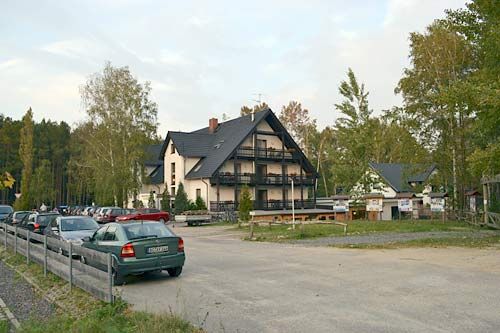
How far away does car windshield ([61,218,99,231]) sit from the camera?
1672cm

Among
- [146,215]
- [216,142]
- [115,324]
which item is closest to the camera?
[115,324]

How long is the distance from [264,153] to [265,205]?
5421mm

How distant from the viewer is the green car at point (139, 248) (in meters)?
10.5

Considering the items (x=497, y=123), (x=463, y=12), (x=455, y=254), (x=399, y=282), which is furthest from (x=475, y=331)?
(x=463, y=12)

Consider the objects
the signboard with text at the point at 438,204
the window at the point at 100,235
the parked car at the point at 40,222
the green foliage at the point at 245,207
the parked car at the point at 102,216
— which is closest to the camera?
the window at the point at 100,235

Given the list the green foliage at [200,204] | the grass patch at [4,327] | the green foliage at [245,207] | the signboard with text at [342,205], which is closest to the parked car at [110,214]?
the green foliage at [200,204]

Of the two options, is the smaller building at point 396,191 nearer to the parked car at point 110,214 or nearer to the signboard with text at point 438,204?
the signboard with text at point 438,204

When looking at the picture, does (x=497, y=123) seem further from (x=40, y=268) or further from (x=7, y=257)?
(x=7, y=257)

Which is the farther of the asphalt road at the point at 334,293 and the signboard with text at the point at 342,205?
the signboard with text at the point at 342,205

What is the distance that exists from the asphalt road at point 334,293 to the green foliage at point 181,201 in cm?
2849

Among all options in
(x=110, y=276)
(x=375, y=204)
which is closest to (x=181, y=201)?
(x=375, y=204)

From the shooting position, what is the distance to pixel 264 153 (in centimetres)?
4725

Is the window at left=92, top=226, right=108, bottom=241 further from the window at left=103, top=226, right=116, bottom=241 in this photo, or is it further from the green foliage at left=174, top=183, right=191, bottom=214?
the green foliage at left=174, top=183, right=191, bottom=214

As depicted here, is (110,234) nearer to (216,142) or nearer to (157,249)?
(157,249)
